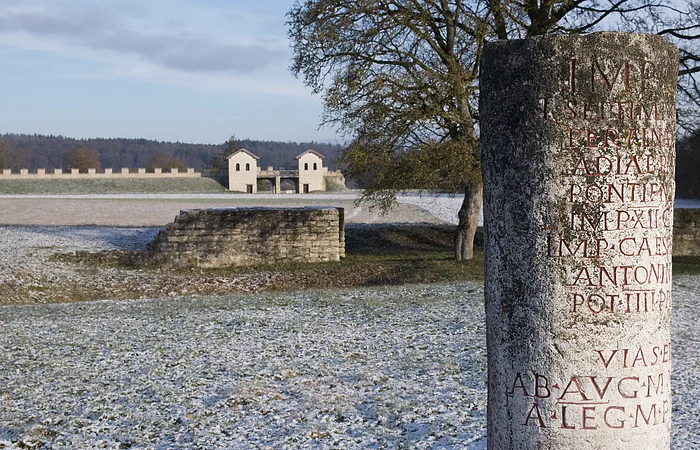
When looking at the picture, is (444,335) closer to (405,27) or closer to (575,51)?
(575,51)

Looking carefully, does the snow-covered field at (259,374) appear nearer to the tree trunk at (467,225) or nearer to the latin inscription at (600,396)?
the latin inscription at (600,396)

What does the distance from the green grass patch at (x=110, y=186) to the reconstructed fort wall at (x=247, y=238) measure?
45.3m

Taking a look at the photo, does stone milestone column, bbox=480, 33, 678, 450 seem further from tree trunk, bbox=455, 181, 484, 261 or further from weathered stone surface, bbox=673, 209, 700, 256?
weathered stone surface, bbox=673, 209, 700, 256

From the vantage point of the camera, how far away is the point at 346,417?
19.6 ft

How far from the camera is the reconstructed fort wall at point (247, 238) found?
1712 cm

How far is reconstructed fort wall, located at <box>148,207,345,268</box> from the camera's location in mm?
17125

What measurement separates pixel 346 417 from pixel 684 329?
5597mm

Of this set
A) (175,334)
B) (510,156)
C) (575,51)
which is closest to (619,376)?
(510,156)

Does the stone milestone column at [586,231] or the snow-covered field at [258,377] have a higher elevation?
the stone milestone column at [586,231]

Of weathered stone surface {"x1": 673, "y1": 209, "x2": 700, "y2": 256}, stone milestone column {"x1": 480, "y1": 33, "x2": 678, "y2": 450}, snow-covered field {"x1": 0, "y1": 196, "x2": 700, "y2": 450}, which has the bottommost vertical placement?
snow-covered field {"x1": 0, "y1": 196, "x2": 700, "y2": 450}

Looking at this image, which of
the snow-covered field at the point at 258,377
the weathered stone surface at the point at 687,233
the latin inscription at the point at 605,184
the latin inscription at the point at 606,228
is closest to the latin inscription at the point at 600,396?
the latin inscription at the point at 606,228

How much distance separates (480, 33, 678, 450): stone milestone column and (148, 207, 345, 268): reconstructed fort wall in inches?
570

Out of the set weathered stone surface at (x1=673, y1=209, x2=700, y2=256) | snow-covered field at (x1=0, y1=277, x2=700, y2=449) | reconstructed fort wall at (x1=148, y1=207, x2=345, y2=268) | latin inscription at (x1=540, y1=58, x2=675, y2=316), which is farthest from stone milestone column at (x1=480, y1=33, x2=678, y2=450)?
weathered stone surface at (x1=673, y1=209, x2=700, y2=256)

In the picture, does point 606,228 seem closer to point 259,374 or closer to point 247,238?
point 259,374
